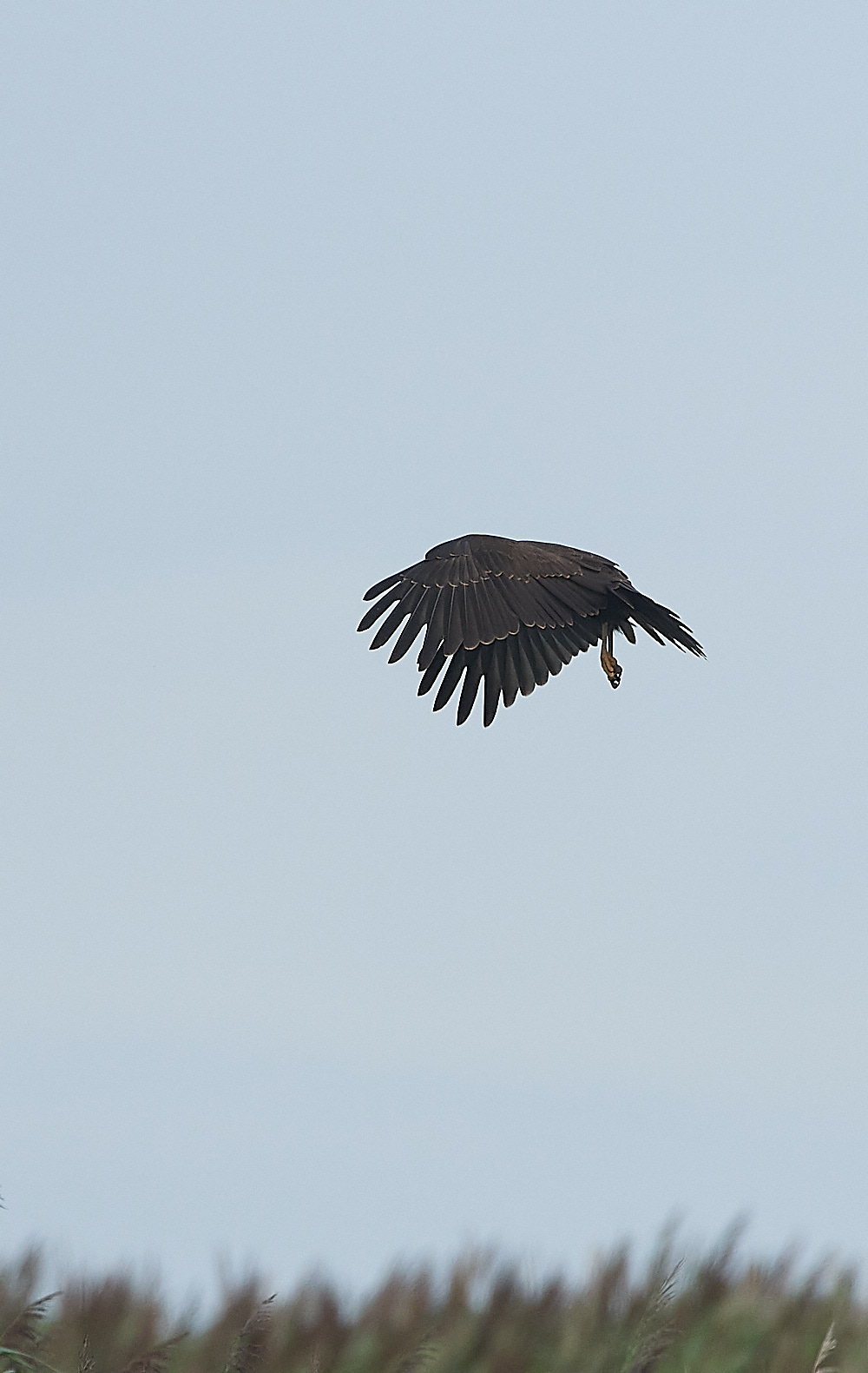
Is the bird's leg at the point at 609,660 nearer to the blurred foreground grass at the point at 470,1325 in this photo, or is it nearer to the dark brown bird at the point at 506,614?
the dark brown bird at the point at 506,614

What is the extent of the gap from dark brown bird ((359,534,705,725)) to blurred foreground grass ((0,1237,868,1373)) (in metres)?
3.59

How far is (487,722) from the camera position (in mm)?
10508

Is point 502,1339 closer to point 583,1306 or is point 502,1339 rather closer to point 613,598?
point 583,1306

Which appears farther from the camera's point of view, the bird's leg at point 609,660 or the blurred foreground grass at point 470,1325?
the bird's leg at point 609,660

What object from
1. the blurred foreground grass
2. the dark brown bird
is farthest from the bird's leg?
the blurred foreground grass

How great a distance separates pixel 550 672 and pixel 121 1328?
4717 mm

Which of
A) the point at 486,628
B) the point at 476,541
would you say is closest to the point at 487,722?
the point at 486,628

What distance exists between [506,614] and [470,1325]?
4.33m

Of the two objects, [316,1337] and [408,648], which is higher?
[408,648]

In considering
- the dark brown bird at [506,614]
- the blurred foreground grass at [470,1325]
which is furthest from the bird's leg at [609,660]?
the blurred foreground grass at [470,1325]

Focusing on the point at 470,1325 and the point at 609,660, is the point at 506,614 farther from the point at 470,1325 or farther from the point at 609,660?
the point at 470,1325

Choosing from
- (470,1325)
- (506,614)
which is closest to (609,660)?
(506,614)

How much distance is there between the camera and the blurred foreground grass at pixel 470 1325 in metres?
9.48

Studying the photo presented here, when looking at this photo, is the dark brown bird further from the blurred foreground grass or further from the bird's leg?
the blurred foreground grass
